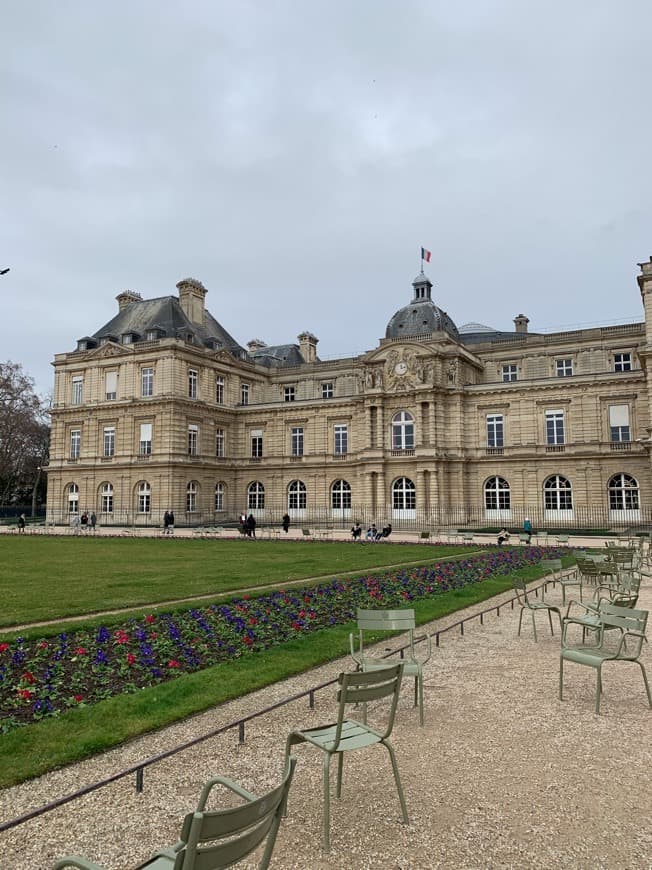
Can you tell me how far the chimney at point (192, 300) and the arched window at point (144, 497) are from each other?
13483mm

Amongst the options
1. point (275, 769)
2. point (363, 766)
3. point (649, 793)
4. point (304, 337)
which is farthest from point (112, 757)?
point (304, 337)

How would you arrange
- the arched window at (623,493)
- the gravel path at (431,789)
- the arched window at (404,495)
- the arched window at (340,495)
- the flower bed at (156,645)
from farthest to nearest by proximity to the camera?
the arched window at (340,495), the arched window at (404,495), the arched window at (623,493), the flower bed at (156,645), the gravel path at (431,789)

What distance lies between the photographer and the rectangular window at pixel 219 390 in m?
47.2

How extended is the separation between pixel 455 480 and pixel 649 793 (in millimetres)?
35799

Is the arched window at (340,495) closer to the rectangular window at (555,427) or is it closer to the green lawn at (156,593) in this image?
the rectangular window at (555,427)

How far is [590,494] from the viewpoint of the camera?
3653 centimetres

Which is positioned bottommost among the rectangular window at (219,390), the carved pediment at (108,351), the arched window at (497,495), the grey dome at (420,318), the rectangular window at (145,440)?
the arched window at (497,495)

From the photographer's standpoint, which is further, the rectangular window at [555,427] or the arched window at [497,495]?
the arched window at [497,495]

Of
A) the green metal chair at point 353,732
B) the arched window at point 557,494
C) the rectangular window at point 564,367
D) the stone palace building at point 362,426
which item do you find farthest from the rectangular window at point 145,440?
the green metal chair at point 353,732

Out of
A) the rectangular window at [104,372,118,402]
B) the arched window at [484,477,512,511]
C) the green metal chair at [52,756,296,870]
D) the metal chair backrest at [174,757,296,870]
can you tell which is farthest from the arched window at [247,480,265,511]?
the metal chair backrest at [174,757,296,870]

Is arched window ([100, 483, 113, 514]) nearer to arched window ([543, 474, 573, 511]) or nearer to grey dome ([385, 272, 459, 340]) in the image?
grey dome ([385, 272, 459, 340])

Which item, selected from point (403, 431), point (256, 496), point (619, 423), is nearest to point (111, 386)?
point (256, 496)

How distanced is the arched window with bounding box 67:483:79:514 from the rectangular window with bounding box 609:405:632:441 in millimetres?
36488

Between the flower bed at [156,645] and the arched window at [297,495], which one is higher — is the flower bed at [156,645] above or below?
below
